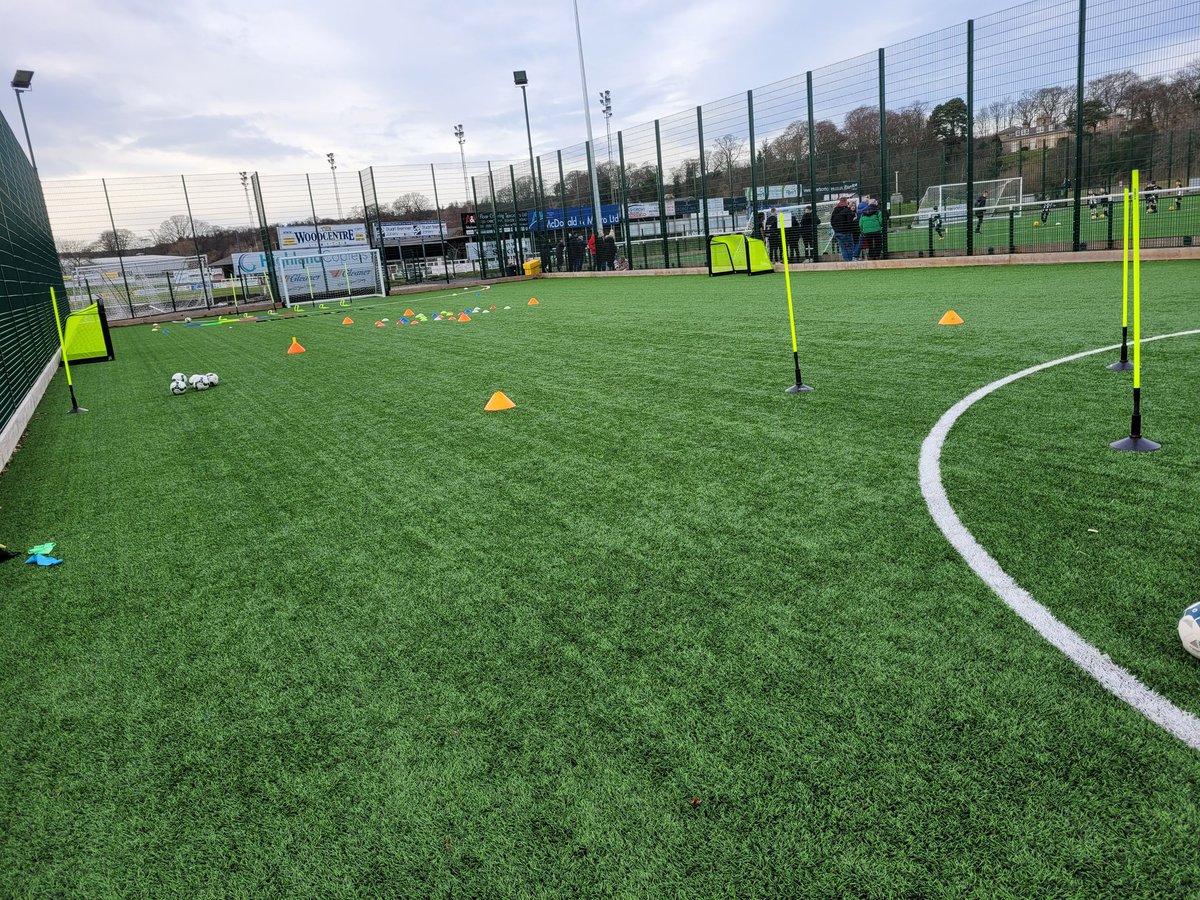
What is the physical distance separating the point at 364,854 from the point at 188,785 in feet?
1.92

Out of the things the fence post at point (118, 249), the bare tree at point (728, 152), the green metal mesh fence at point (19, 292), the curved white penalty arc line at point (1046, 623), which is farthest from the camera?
the fence post at point (118, 249)

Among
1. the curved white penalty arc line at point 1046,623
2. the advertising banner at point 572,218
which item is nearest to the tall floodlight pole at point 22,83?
the advertising banner at point 572,218

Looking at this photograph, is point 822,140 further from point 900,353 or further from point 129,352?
point 129,352

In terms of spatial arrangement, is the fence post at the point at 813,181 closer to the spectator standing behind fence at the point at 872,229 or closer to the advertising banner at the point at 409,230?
the spectator standing behind fence at the point at 872,229

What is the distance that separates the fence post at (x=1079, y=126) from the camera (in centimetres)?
1327

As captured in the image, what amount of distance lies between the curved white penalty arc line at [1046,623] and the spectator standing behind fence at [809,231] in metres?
16.9

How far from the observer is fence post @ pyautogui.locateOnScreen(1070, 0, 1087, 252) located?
43.5 ft

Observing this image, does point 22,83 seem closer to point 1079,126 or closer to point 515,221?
point 515,221

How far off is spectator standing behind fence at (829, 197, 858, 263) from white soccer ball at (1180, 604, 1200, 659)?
56.9ft

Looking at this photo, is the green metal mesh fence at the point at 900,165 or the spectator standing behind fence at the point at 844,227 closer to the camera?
the green metal mesh fence at the point at 900,165

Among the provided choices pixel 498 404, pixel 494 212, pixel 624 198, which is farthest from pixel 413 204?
pixel 498 404

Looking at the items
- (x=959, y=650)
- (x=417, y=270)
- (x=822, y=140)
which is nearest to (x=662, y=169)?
(x=822, y=140)

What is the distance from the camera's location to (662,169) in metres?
24.0

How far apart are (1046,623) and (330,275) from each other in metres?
28.3
